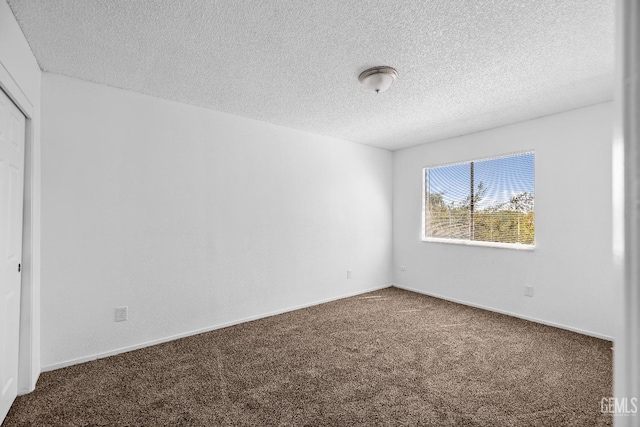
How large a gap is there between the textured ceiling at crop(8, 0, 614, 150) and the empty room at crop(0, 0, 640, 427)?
20 mm

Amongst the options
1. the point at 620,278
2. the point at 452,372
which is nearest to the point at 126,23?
the point at 620,278

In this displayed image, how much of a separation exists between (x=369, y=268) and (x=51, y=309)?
3916mm

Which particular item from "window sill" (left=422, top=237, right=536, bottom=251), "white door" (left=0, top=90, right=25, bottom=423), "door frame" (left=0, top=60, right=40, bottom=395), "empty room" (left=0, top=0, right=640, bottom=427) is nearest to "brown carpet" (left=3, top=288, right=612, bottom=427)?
"empty room" (left=0, top=0, right=640, bottom=427)

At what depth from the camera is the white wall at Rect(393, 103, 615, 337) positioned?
3.12 meters

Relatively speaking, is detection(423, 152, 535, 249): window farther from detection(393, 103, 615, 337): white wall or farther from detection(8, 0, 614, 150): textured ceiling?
detection(8, 0, 614, 150): textured ceiling

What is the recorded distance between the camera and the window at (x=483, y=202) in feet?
12.4

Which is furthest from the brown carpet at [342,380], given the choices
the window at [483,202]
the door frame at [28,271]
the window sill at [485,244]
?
the window at [483,202]

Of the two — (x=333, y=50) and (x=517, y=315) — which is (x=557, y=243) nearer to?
(x=517, y=315)

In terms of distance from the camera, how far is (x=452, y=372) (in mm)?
2447

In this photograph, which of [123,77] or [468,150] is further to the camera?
[468,150]

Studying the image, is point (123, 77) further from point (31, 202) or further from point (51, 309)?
point (51, 309)

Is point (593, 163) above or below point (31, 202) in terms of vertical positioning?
above

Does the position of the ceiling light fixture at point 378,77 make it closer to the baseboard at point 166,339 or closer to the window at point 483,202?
the window at point 483,202

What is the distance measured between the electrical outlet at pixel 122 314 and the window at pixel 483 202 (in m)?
4.02
